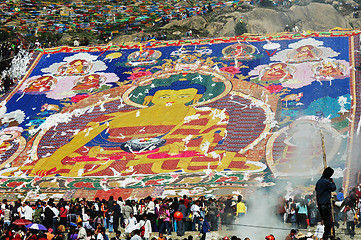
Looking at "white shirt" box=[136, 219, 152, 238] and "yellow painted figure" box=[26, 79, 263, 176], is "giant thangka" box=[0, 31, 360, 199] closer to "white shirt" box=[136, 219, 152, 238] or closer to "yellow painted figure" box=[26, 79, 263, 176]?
"yellow painted figure" box=[26, 79, 263, 176]

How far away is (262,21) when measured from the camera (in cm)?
4644

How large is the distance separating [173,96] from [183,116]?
7.96 ft

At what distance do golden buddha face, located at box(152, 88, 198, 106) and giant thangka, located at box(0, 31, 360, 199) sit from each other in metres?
0.06

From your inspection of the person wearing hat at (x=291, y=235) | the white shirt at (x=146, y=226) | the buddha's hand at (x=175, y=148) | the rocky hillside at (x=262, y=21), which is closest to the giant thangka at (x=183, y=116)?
the buddha's hand at (x=175, y=148)

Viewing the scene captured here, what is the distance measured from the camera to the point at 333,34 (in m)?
33.8

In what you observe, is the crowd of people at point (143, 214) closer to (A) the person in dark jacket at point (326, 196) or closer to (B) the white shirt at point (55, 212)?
(B) the white shirt at point (55, 212)

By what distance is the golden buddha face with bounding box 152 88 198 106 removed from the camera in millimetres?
30969

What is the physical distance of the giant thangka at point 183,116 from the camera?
82.0 feet

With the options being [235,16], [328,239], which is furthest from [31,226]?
[235,16]

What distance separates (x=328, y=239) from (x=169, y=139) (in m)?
15.8

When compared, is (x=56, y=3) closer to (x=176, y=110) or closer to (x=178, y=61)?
(x=178, y=61)

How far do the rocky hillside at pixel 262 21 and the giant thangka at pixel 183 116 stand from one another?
36.4ft

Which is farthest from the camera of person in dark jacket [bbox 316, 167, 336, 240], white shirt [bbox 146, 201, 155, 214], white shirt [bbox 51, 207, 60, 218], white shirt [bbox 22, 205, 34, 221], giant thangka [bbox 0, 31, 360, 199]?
giant thangka [bbox 0, 31, 360, 199]

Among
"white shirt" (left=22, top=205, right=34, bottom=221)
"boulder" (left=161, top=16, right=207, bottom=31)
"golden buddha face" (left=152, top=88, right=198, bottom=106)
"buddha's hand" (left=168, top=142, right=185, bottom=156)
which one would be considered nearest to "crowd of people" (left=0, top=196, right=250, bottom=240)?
"white shirt" (left=22, top=205, right=34, bottom=221)
